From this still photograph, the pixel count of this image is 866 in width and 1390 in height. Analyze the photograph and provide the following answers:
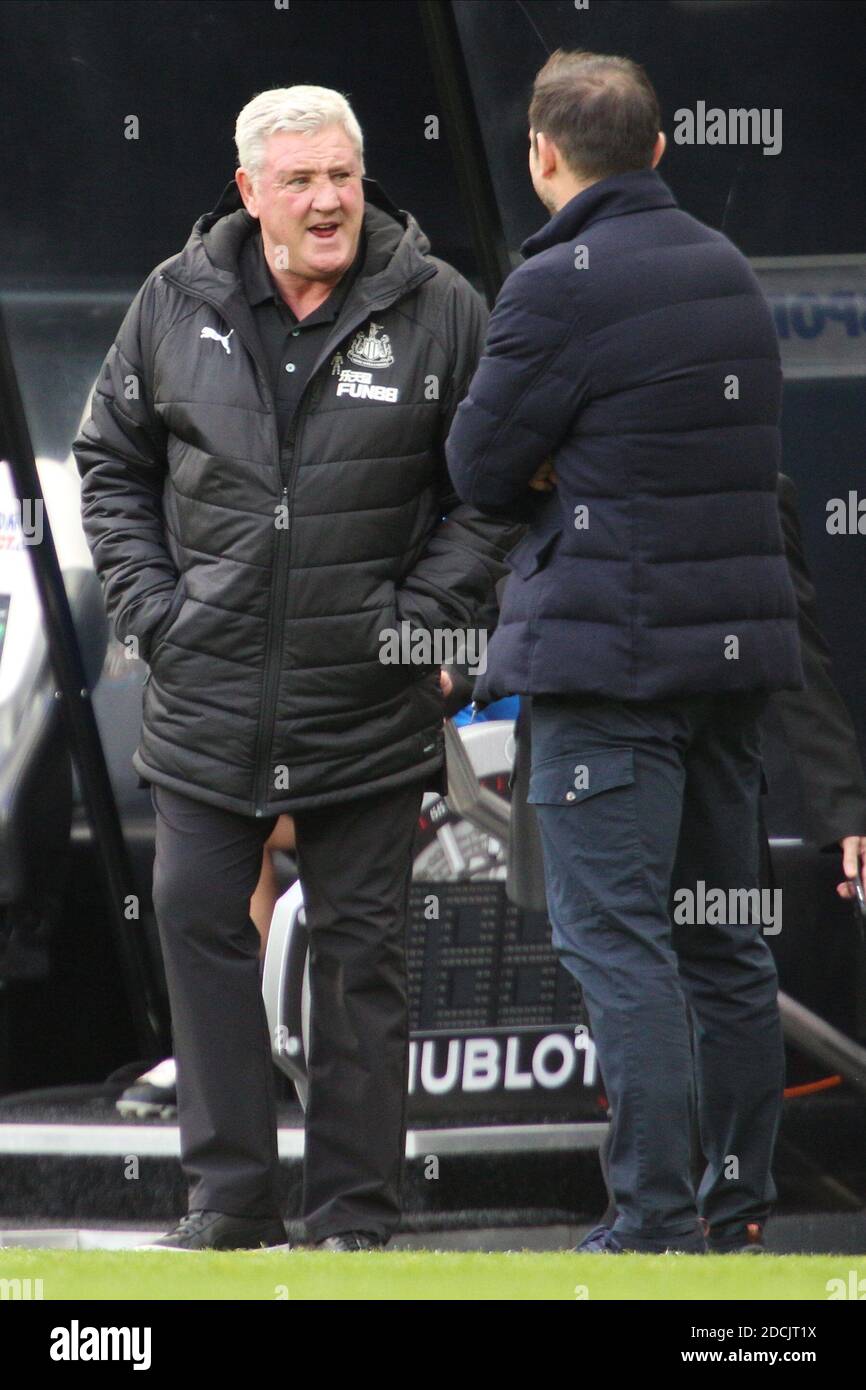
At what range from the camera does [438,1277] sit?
8.92ft

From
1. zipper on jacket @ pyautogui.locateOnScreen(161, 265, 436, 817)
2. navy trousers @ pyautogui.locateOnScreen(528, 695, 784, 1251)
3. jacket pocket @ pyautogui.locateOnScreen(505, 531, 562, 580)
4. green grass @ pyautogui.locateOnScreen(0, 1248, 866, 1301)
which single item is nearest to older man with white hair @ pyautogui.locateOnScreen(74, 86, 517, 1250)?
zipper on jacket @ pyautogui.locateOnScreen(161, 265, 436, 817)

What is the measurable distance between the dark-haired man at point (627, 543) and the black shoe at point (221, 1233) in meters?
0.61

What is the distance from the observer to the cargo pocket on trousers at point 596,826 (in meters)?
3.26

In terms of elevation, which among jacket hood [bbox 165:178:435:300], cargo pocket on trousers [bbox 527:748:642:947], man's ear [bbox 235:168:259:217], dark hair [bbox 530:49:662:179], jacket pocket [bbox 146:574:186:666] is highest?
dark hair [bbox 530:49:662:179]

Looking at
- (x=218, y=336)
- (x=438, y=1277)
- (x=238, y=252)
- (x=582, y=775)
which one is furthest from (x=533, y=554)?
(x=438, y=1277)

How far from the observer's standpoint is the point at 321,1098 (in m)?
3.72

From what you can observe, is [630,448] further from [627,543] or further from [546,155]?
[546,155]

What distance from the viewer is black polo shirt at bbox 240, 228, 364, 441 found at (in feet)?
12.1

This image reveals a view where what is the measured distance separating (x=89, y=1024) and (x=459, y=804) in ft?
4.25

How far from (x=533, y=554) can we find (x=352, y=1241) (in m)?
1.11

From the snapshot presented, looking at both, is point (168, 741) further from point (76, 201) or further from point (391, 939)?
point (76, 201)

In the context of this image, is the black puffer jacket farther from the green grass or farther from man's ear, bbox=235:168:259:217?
the green grass

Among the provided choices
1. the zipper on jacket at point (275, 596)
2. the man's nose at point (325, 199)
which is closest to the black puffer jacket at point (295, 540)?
the zipper on jacket at point (275, 596)
